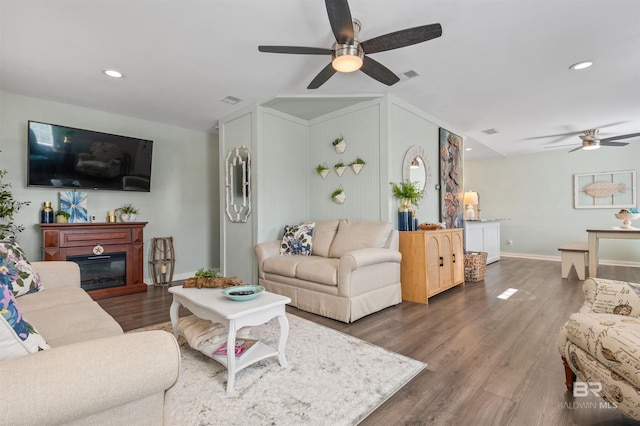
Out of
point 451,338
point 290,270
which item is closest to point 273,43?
point 290,270

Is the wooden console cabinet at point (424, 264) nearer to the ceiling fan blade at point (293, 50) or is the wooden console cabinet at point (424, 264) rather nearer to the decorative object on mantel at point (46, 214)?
the ceiling fan blade at point (293, 50)

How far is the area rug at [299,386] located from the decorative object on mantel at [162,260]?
2.65 metres

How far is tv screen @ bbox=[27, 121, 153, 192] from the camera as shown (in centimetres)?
365

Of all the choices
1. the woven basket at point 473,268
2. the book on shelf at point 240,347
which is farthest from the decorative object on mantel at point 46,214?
the woven basket at point 473,268

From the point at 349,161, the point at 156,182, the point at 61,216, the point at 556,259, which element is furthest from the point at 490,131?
the point at 61,216

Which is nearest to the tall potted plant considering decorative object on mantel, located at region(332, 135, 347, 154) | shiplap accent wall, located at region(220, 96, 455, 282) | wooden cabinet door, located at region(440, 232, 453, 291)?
shiplap accent wall, located at region(220, 96, 455, 282)

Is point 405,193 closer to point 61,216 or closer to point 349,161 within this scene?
point 349,161

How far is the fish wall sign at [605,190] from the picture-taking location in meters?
5.96

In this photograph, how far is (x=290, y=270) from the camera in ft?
10.7

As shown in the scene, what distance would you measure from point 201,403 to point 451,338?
191cm

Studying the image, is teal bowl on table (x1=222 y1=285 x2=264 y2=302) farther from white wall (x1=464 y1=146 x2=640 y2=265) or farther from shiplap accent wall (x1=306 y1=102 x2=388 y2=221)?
white wall (x1=464 y1=146 x2=640 y2=265)

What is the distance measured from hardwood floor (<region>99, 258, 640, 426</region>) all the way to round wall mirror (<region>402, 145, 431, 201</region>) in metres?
1.58

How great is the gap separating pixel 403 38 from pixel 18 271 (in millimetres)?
3141

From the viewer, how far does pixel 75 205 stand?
156 inches
